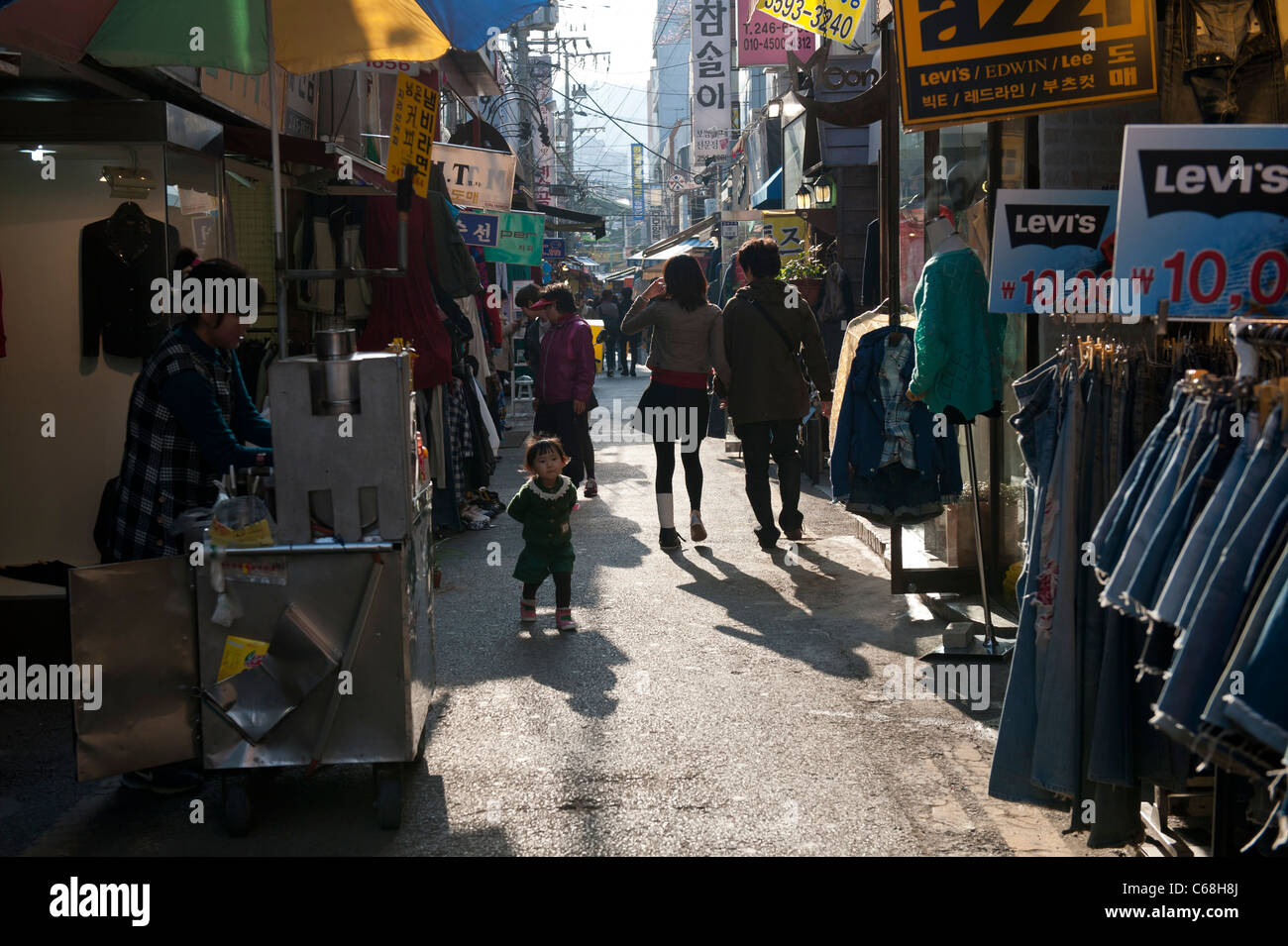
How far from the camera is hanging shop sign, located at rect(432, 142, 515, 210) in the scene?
13.7 meters

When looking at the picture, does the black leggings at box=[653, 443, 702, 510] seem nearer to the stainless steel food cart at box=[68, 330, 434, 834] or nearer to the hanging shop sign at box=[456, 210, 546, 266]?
the hanging shop sign at box=[456, 210, 546, 266]

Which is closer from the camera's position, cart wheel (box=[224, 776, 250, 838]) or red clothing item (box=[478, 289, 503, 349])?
cart wheel (box=[224, 776, 250, 838])

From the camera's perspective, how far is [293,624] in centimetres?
466

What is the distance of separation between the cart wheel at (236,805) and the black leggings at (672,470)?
5.53 m

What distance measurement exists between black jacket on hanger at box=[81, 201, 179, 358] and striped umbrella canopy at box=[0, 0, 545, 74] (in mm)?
1349

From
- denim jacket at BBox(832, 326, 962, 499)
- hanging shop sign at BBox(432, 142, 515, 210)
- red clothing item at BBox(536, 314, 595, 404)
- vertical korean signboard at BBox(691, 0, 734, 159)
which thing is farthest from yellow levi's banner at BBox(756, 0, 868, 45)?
vertical korean signboard at BBox(691, 0, 734, 159)

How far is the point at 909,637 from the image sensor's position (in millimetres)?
7457

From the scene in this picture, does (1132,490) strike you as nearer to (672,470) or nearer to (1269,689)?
(1269,689)

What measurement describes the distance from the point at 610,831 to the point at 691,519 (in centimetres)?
579

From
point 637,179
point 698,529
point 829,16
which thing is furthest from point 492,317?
point 637,179

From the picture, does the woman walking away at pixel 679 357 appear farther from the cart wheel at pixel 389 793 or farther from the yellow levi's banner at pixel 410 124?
the cart wheel at pixel 389 793

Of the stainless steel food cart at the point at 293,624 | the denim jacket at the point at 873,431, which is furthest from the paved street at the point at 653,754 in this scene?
the denim jacket at the point at 873,431

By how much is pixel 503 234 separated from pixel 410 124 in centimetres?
721

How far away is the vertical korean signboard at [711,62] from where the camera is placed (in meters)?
35.6
